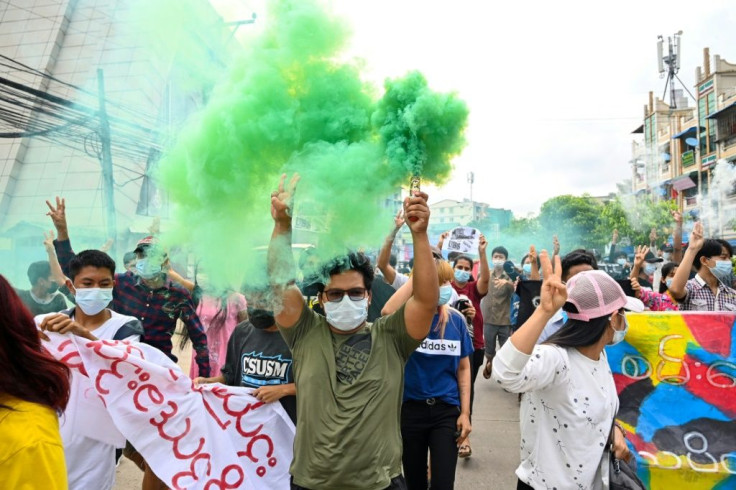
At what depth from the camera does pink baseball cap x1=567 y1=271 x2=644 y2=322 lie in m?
2.44

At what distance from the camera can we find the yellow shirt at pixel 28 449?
4.10ft

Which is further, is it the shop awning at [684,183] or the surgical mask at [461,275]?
the shop awning at [684,183]

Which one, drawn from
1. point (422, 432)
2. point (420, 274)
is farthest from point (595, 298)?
point (422, 432)

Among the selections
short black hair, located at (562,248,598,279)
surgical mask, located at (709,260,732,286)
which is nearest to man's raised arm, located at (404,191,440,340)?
short black hair, located at (562,248,598,279)

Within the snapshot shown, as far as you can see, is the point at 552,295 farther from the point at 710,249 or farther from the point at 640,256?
the point at 640,256

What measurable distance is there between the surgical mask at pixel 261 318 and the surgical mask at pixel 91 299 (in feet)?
2.93

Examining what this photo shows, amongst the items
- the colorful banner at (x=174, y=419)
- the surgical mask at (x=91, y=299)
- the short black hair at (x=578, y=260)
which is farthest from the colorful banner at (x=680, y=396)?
the surgical mask at (x=91, y=299)

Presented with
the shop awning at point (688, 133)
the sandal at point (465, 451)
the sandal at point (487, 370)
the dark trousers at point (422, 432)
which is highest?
the shop awning at point (688, 133)

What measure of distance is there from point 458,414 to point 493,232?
13.4 meters

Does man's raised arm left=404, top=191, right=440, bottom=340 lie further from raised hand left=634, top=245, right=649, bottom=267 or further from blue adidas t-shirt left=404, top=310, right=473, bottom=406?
raised hand left=634, top=245, right=649, bottom=267

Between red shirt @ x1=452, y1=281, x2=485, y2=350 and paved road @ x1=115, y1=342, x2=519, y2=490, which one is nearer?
paved road @ x1=115, y1=342, x2=519, y2=490

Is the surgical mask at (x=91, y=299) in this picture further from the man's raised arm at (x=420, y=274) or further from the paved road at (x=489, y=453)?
the paved road at (x=489, y=453)

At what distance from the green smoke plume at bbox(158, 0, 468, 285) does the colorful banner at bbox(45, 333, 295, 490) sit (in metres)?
1.15

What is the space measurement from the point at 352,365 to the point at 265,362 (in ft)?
2.99
